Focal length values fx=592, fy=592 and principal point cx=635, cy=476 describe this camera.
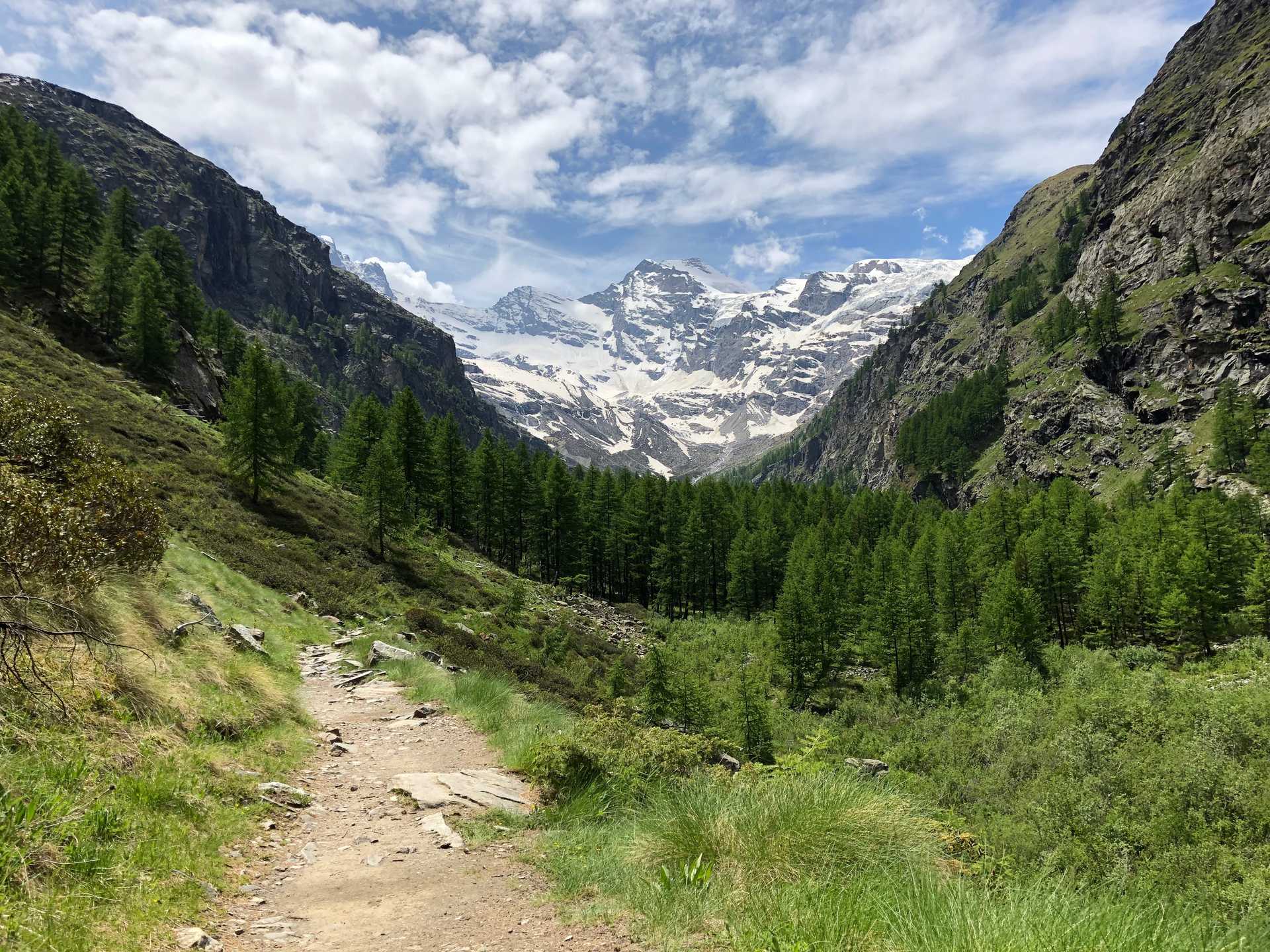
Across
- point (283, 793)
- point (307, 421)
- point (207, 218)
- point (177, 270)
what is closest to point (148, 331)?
point (307, 421)

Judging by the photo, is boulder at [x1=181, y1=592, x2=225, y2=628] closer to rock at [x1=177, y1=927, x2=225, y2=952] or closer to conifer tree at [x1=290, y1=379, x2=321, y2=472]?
rock at [x1=177, y1=927, x2=225, y2=952]

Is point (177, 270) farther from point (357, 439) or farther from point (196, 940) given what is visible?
point (196, 940)

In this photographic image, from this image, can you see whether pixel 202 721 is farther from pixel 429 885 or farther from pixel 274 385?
pixel 274 385

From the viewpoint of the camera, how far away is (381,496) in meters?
35.7

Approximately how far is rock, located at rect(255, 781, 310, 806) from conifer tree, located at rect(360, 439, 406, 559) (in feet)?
95.7

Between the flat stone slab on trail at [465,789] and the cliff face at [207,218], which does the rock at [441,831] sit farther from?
the cliff face at [207,218]

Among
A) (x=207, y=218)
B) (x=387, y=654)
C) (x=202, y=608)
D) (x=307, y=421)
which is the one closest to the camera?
(x=202, y=608)

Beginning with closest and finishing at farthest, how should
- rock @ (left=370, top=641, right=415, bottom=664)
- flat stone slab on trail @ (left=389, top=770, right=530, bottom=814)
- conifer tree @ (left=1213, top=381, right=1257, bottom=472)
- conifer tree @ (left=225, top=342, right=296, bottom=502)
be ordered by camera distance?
1. flat stone slab on trail @ (left=389, top=770, right=530, bottom=814)
2. rock @ (left=370, top=641, right=415, bottom=664)
3. conifer tree @ (left=225, top=342, right=296, bottom=502)
4. conifer tree @ (left=1213, top=381, right=1257, bottom=472)

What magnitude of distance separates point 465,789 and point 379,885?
2.45 meters

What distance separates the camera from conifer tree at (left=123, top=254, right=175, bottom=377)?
4656 centimetres

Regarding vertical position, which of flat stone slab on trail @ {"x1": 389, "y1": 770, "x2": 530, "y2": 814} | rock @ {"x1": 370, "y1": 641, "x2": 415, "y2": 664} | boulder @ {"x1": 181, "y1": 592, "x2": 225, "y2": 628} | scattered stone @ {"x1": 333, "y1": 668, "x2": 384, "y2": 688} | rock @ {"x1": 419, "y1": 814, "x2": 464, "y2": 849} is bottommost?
scattered stone @ {"x1": 333, "y1": 668, "x2": 384, "y2": 688}

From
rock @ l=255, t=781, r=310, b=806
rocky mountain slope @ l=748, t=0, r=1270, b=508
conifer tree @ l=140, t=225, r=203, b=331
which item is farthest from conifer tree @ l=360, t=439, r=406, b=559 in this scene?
rocky mountain slope @ l=748, t=0, r=1270, b=508

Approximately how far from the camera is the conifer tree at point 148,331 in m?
46.6

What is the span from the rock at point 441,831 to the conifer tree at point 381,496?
30356mm
